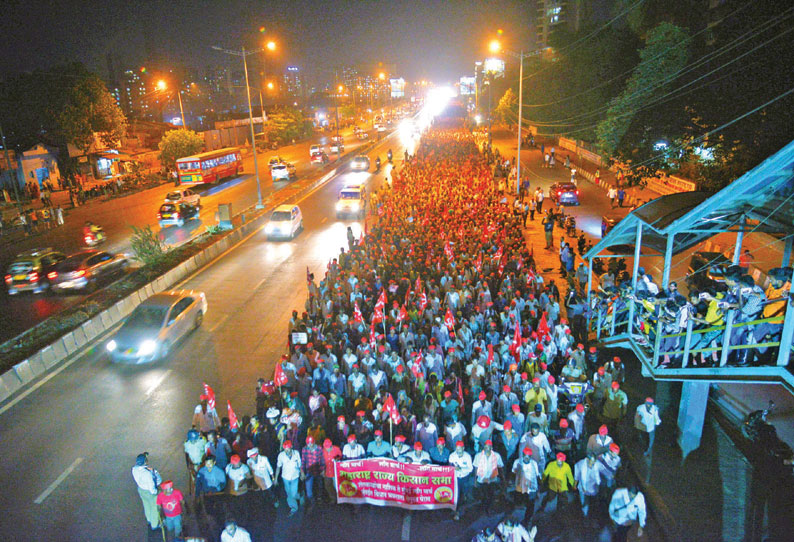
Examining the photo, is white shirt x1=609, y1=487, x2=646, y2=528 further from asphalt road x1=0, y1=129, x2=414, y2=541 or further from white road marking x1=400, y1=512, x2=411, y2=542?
asphalt road x1=0, y1=129, x2=414, y2=541

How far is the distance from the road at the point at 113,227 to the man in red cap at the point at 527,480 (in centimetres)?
1511

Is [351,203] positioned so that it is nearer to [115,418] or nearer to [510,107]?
[115,418]

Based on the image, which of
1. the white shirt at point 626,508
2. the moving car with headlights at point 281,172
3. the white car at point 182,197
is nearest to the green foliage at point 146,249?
the white car at point 182,197

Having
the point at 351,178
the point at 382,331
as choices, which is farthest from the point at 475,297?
the point at 351,178

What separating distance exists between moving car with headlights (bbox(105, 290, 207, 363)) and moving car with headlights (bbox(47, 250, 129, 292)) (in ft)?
18.8

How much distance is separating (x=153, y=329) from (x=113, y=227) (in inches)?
733

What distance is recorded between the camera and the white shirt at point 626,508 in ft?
21.9

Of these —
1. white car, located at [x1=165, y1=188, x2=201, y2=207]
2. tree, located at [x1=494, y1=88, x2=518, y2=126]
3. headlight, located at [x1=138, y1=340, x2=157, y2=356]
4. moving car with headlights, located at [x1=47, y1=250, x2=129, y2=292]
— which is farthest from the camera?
tree, located at [x1=494, y1=88, x2=518, y2=126]

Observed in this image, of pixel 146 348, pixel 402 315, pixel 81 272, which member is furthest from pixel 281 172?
pixel 402 315

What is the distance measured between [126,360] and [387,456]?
8443 mm

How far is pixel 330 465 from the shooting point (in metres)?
7.94

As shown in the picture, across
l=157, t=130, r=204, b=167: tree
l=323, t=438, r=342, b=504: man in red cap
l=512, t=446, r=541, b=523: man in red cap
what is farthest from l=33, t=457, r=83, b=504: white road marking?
l=157, t=130, r=204, b=167: tree

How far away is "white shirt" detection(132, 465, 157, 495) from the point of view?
7.47 metres

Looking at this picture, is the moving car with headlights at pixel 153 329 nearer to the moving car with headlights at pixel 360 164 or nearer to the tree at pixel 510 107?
the moving car with headlights at pixel 360 164
